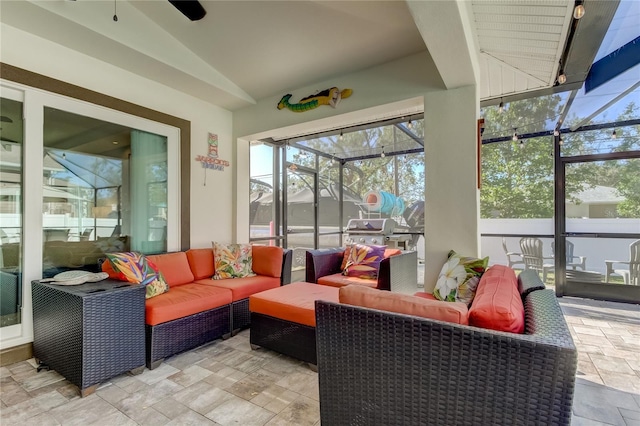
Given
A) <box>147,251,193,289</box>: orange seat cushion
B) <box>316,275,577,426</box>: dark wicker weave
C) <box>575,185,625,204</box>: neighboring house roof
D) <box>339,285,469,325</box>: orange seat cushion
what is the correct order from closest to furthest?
<box>316,275,577,426</box>: dark wicker weave, <box>339,285,469,325</box>: orange seat cushion, <box>147,251,193,289</box>: orange seat cushion, <box>575,185,625,204</box>: neighboring house roof

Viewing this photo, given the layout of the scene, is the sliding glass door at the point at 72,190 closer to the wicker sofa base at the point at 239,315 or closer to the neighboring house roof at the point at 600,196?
the wicker sofa base at the point at 239,315

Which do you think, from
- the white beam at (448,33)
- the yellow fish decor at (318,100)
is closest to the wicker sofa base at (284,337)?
the white beam at (448,33)

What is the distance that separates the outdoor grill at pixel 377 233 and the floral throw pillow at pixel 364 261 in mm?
1396

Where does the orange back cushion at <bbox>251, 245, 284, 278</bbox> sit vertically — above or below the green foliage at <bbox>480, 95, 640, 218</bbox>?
below

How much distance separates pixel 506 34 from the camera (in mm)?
2498

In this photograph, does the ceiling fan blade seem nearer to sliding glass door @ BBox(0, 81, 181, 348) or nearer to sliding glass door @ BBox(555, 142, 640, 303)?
sliding glass door @ BBox(0, 81, 181, 348)

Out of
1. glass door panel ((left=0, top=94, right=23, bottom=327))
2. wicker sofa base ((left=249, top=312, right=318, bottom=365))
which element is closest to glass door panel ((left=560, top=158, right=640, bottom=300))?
wicker sofa base ((left=249, top=312, right=318, bottom=365))

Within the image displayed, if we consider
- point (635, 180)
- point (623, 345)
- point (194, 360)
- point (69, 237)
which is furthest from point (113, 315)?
point (635, 180)

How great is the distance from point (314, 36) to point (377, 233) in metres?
3.44

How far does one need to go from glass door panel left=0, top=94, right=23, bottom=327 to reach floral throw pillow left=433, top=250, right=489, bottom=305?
11.9ft

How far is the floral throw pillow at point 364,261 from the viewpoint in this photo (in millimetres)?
3697

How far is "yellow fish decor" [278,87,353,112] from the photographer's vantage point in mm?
3650

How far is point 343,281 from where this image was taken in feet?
11.4

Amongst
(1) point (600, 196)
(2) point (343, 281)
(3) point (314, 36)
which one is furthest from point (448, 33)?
(1) point (600, 196)
